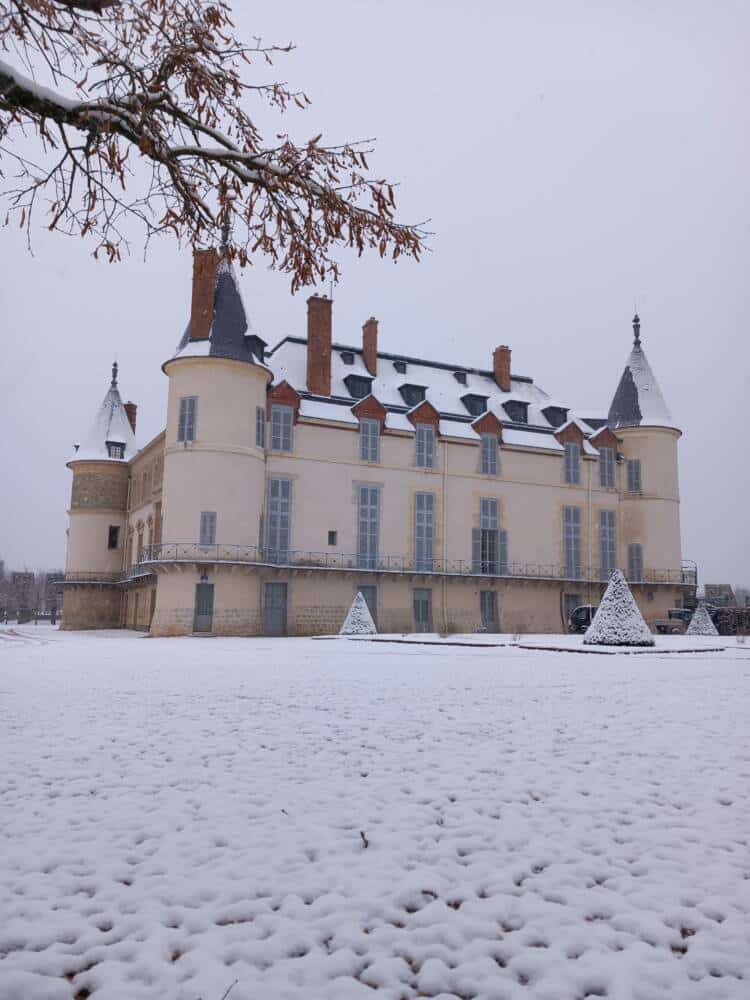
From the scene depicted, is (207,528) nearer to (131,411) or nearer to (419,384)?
(419,384)

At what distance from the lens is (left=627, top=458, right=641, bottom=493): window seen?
40.5m

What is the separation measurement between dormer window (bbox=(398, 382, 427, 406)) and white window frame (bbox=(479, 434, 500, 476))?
11.7ft

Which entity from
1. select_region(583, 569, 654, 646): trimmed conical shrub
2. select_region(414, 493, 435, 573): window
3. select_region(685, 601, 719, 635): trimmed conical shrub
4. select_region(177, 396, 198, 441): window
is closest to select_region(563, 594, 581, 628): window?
select_region(414, 493, 435, 573): window

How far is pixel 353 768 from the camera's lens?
570 cm

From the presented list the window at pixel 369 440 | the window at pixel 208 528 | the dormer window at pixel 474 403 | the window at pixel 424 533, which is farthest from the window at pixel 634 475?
the window at pixel 208 528

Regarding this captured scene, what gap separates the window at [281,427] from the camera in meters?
33.3

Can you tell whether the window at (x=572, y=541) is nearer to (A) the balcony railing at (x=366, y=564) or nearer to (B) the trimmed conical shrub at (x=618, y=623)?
(A) the balcony railing at (x=366, y=564)

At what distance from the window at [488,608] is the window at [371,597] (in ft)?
17.2

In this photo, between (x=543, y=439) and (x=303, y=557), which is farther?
(x=543, y=439)

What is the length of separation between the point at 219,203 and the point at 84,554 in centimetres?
3732

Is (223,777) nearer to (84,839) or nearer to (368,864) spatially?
(84,839)

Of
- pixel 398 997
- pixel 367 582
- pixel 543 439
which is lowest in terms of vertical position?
pixel 398 997

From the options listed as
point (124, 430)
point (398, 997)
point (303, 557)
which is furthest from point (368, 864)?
point (124, 430)

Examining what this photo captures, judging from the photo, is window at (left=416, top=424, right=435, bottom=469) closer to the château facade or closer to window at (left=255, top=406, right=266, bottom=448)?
the château facade
